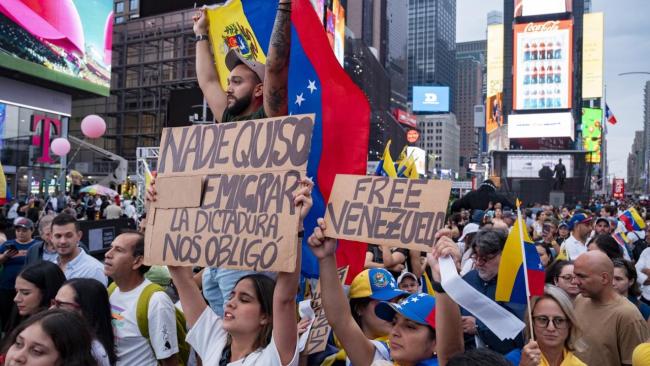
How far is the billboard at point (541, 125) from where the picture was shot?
55.2m

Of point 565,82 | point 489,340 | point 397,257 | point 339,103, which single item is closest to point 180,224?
point 339,103

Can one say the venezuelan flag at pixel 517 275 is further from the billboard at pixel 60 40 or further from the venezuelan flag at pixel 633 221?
the billboard at pixel 60 40

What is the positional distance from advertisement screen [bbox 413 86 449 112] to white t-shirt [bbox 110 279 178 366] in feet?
347

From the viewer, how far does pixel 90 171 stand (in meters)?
49.9

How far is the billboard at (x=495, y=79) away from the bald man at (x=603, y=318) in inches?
2543

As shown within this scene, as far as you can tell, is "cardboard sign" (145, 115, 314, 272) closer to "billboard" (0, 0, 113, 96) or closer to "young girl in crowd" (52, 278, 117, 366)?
"young girl in crowd" (52, 278, 117, 366)

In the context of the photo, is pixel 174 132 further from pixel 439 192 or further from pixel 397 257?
pixel 397 257

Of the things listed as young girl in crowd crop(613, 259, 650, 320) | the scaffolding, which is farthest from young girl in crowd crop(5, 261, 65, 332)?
the scaffolding

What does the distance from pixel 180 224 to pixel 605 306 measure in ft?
9.87

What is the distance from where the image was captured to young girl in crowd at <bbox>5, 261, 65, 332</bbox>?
400 centimetres

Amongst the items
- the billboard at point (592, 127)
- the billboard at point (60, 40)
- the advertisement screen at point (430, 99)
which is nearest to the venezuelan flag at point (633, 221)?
the billboard at point (60, 40)

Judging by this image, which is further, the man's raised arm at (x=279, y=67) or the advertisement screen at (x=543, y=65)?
the advertisement screen at (x=543, y=65)

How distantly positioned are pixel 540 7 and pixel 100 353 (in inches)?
2390

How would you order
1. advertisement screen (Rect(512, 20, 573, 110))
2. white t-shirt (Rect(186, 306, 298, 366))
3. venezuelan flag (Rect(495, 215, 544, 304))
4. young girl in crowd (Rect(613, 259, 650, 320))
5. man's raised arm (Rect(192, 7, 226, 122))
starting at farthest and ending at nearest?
advertisement screen (Rect(512, 20, 573, 110))
young girl in crowd (Rect(613, 259, 650, 320))
man's raised arm (Rect(192, 7, 226, 122))
white t-shirt (Rect(186, 306, 298, 366))
venezuelan flag (Rect(495, 215, 544, 304))
